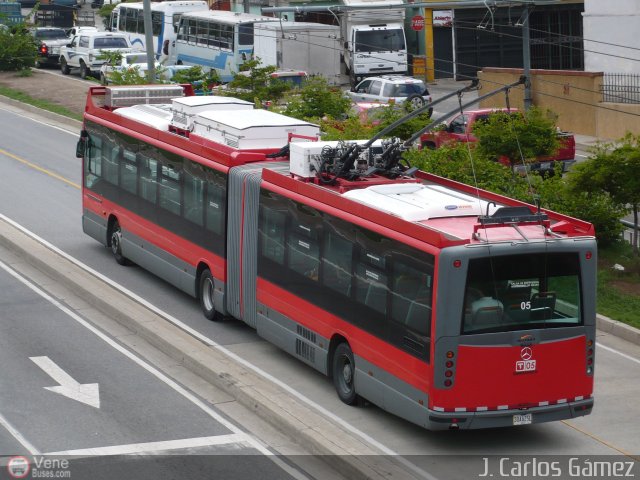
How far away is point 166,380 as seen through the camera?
53.3ft

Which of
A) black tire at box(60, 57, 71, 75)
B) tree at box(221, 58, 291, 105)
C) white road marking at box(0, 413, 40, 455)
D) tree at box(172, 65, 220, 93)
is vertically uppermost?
black tire at box(60, 57, 71, 75)

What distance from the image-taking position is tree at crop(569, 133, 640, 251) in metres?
21.2

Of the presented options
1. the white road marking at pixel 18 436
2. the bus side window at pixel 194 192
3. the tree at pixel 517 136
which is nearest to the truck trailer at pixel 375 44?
the tree at pixel 517 136

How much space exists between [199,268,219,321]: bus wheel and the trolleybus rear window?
268 inches

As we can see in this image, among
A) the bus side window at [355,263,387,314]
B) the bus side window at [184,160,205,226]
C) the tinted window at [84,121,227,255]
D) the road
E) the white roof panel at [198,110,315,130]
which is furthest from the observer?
the bus side window at [184,160,205,226]

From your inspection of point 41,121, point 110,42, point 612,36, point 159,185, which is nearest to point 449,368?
point 159,185

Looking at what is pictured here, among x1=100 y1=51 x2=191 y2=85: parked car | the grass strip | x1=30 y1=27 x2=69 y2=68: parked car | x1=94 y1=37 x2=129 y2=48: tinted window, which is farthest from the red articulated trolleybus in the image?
x1=30 y1=27 x2=69 y2=68: parked car

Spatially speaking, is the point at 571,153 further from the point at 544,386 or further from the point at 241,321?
the point at 544,386

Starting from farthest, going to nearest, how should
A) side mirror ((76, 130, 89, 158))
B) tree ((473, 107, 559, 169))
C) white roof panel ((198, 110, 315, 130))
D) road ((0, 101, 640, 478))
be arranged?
1. tree ((473, 107, 559, 169))
2. side mirror ((76, 130, 89, 158))
3. white roof panel ((198, 110, 315, 130))
4. road ((0, 101, 640, 478))

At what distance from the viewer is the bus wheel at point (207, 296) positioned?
62.9 ft

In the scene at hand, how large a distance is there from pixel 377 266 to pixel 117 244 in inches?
386

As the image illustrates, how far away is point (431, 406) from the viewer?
43.3 ft

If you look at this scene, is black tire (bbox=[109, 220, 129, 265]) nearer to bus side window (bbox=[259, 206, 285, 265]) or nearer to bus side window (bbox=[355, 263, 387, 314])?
bus side window (bbox=[259, 206, 285, 265])

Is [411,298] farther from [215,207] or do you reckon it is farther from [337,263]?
[215,207]
